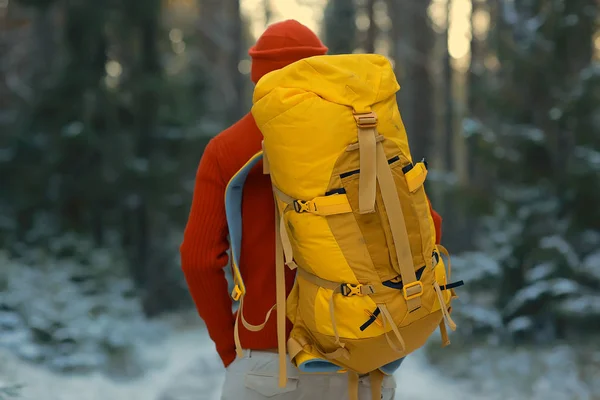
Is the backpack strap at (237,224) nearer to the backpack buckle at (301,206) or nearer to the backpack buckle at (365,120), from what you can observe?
the backpack buckle at (301,206)

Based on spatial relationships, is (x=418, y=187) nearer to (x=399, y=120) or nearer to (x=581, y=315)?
(x=399, y=120)

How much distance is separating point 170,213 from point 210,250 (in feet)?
25.5

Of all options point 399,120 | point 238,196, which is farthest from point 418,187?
point 238,196

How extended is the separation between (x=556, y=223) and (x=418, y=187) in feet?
19.1

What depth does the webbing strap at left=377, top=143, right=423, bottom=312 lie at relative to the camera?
1.94m

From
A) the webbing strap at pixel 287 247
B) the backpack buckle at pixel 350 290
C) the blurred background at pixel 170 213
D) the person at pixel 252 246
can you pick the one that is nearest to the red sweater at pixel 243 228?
the person at pixel 252 246

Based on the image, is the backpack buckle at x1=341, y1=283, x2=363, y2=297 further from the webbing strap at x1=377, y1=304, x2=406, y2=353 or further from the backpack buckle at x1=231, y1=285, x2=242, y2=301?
the backpack buckle at x1=231, y1=285, x2=242, y2=301

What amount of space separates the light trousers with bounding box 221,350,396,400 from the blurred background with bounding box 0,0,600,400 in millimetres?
4217

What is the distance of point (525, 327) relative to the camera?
7215 millimetres

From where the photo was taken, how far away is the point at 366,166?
1.90 metres

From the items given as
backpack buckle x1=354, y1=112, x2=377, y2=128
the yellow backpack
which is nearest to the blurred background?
the yellow backpack

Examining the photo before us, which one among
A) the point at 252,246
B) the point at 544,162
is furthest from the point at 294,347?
the point at 544,162

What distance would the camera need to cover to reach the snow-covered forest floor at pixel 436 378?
6.30 meters

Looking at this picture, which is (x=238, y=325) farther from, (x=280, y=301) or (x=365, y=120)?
(x=365, y=120)
